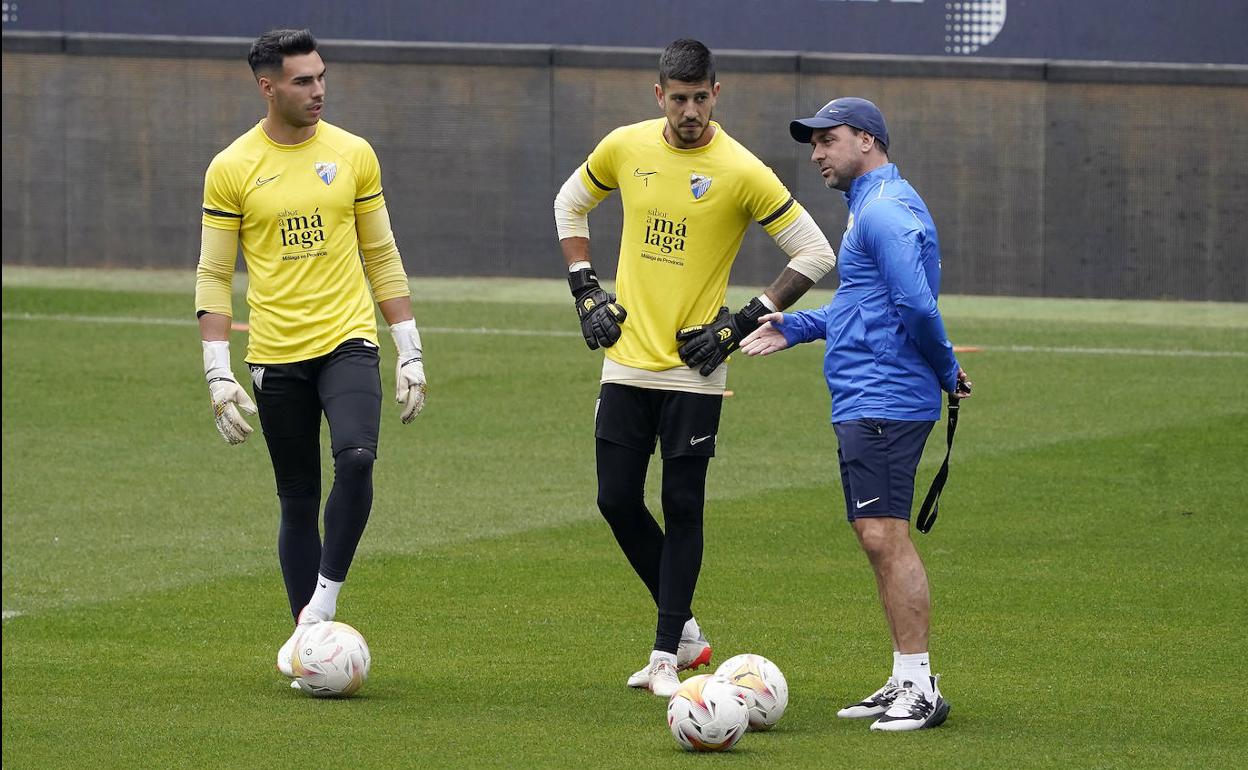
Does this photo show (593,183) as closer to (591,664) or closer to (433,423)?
(591,664)

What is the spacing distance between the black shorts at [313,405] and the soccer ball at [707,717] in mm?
1798

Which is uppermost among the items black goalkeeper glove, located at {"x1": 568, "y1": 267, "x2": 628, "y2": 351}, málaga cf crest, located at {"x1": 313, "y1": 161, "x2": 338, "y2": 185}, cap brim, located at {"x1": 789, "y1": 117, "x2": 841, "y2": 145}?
cap brim, located at {"x1": 789, "y1": 117, "x2": 841, "y2": 145}

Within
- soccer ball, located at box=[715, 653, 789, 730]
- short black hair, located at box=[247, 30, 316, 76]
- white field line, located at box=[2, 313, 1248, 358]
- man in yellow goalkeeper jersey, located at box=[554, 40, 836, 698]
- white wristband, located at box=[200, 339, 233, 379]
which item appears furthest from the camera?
white field line, located at box=[2, 313, 1248, 358]

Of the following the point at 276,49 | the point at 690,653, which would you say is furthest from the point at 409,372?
the point at 690,653

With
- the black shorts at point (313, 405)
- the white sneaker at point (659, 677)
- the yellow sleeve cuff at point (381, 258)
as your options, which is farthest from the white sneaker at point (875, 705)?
the yellow sleeve cuff at point (381, 258)

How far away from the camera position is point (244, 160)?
7969mm

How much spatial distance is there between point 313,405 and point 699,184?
1779 mm

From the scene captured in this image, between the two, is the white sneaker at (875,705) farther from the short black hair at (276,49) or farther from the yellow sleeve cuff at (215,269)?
the short black hair at (276,49)

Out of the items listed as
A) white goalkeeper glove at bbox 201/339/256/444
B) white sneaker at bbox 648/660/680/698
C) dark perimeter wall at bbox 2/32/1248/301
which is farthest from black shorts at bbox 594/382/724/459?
dark perimeter wall at bbox 2/32/1248/301

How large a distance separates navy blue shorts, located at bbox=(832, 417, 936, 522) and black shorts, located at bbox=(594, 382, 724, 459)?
0.79m

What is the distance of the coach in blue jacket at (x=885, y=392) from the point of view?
7145mm

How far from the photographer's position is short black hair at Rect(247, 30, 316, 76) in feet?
26.0

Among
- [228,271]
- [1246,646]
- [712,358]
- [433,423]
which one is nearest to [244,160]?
[228,271]

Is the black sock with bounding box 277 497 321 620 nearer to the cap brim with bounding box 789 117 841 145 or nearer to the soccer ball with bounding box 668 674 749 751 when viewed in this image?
the soccer ball with bounding box 668 674 749 751
